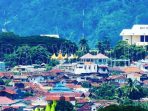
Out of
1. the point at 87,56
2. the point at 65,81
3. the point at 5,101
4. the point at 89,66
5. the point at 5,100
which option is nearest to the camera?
the point at 5,101

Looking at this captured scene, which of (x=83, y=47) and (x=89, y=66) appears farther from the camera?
(x=83, y=47)

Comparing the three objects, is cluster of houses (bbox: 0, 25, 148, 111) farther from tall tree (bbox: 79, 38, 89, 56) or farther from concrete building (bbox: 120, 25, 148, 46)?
concrete building (bbox: 120, 25, 148, 46)

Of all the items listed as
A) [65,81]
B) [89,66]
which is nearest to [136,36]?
[89,66]

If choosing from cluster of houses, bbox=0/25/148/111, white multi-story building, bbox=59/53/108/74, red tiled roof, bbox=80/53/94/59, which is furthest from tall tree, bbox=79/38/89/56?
white multi-story building, bbox=59/53/108/74

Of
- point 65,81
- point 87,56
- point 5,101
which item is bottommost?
point 5,101

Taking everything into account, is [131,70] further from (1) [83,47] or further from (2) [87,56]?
(1) [83,47]

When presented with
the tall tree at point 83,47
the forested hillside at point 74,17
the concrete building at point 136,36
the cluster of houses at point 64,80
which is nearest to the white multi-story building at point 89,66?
the cluster of houses at point 64,80

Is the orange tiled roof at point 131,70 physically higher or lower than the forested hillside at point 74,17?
lower

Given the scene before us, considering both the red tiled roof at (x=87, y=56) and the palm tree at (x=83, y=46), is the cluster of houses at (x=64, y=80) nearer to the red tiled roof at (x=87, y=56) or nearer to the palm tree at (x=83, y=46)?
the red tiled roof at (x=87, y=56)

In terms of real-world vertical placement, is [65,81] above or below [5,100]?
above
